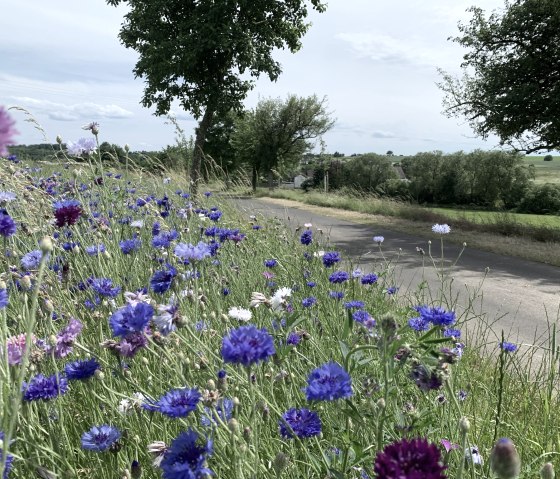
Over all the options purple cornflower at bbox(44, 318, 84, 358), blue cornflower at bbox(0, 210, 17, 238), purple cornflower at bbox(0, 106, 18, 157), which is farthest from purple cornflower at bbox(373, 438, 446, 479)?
blue cornflower at bbox(0, 210, 17, 238)

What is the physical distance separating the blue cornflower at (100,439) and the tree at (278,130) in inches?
1150

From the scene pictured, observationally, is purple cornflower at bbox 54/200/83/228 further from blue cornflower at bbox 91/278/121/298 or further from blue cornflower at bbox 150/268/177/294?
blue cornflower at bbox 150/268/177/294

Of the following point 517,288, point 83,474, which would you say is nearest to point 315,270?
point 83,474

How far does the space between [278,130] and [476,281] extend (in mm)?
25812

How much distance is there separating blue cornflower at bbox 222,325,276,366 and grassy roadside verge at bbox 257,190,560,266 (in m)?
8.05

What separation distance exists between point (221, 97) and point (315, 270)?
1250cm

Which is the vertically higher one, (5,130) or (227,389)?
(5,130)

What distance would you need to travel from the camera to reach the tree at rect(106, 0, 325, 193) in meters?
13.8

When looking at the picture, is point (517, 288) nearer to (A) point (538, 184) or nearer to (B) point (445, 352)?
(B) point (445, 352)

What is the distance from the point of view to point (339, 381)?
108 centimetres

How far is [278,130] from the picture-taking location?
30.8m

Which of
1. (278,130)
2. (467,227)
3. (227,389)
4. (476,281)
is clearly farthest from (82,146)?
(278,130)

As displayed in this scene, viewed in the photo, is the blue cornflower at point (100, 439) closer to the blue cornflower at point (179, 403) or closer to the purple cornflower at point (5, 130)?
the blue cornflower at point (179, 403)

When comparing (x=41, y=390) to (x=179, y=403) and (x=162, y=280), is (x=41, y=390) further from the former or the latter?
Answer: (x=162, y=280)
